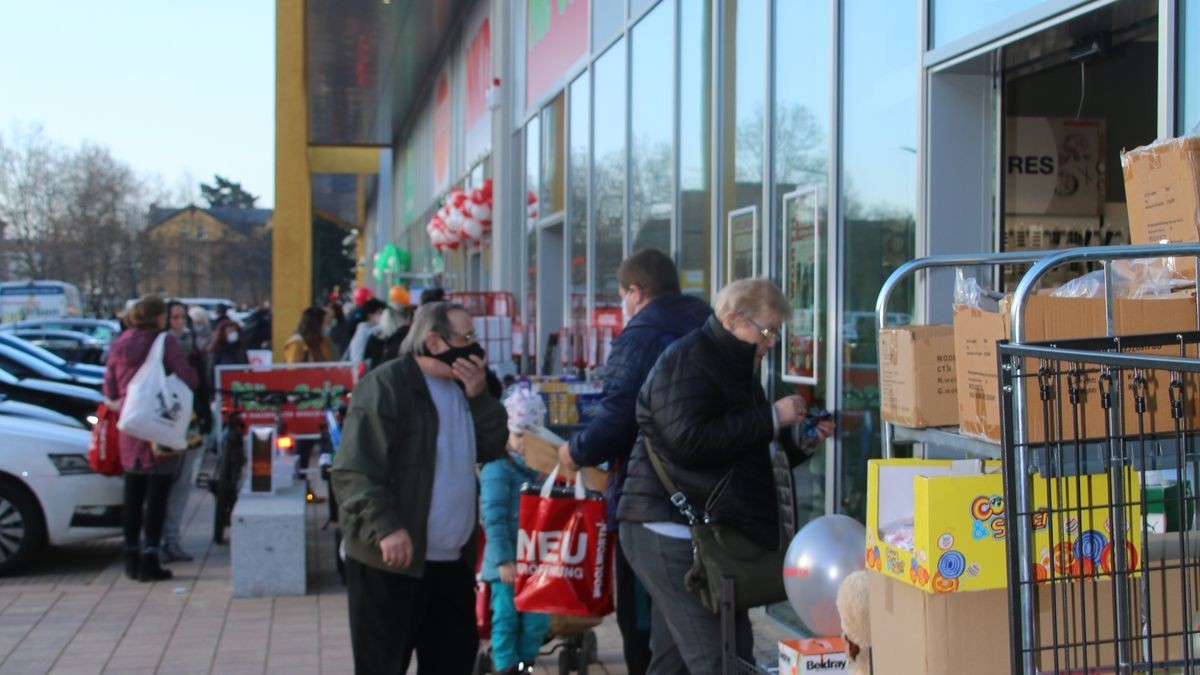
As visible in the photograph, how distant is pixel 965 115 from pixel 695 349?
188cm

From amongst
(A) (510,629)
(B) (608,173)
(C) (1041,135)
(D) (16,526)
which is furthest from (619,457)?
(B) (608,173)

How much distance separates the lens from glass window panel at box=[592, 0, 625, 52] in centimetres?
1120

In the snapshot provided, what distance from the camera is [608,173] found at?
1173 centimetres

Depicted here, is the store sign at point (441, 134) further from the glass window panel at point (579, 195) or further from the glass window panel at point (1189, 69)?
the glass window panel at point (1189, 69)

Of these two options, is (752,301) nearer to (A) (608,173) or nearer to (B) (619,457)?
(B) (619,457)

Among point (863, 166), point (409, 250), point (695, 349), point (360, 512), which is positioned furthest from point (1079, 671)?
point (409, 250)

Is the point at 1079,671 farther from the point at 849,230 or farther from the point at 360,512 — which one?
the point at 849,230

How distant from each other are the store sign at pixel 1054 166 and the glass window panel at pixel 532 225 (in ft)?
28.9

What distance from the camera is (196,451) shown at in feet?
33.8

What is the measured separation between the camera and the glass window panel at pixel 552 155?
45.3ft

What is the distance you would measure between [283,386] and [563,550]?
210 inches

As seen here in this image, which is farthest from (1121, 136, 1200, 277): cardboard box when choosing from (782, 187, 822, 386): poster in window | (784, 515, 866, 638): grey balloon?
(782, 187, 822, 386): poster in window

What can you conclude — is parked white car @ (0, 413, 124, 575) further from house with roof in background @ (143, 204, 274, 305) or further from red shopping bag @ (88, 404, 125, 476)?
house with roof in background @ (143, 204, 274, 305)

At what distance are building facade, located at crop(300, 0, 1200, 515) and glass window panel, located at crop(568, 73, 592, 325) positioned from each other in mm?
241
